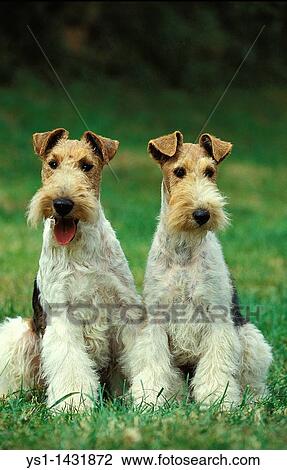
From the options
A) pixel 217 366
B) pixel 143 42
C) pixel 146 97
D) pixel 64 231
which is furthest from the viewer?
pixel 146 97

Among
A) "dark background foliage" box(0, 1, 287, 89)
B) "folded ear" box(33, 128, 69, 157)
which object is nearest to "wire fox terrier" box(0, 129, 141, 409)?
"folded ear" box(33, 128, 69, 157)

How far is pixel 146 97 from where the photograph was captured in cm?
2530

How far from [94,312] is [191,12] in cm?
1845

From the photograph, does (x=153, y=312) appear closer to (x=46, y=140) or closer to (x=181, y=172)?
(x=181, y=172)

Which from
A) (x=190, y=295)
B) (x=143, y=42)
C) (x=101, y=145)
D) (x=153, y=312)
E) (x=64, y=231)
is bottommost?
(x=153, y=312)

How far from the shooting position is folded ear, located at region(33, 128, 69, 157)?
6801 millimetres

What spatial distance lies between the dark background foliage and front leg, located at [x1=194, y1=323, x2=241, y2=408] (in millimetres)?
17472

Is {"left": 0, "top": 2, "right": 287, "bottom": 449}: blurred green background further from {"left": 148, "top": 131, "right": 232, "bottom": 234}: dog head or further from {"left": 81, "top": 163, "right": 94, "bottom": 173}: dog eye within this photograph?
{"left": 81, "top": 163, "right": 94, "bottom": 173}: dog eye

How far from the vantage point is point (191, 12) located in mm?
23875

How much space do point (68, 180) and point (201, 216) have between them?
3.17ft

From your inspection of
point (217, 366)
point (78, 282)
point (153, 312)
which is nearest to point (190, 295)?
point (153, 312)

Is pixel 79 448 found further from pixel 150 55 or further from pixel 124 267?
pixel 150 55
